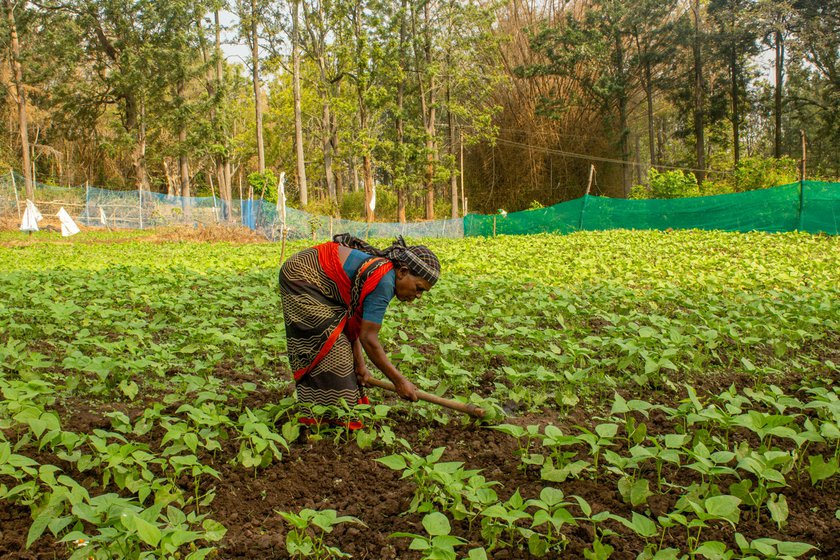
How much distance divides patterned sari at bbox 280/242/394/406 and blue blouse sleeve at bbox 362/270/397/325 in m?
0.12

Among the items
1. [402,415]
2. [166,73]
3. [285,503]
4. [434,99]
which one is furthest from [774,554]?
[166,73]

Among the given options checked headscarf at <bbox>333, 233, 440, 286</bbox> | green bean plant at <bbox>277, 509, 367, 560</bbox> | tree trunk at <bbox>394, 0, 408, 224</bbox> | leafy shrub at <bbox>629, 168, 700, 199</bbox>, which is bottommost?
green bean plant at <bbox>277, 509, 367, 560</bbox>

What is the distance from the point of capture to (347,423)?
10.1ft

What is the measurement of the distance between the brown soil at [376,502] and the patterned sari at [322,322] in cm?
27

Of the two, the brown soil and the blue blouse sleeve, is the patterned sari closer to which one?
the blue blouse sleeve

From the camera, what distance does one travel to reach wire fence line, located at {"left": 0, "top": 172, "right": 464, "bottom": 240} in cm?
1941

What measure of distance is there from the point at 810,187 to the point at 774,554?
1369 cm

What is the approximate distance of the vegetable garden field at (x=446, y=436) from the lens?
217cm

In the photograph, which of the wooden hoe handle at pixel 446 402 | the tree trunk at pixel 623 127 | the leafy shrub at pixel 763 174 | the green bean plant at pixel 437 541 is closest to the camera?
the green bean plant at pixel 437 541

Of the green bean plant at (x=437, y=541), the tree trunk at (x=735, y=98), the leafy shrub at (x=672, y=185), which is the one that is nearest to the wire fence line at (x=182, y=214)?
the leafy shrub at (x=672, y=185)

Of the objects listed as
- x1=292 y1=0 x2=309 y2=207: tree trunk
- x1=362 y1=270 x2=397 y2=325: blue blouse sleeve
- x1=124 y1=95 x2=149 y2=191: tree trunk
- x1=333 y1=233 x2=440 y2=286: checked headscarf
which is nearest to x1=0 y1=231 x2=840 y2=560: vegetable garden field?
x1=362 y1=270 x2=397 y2=325: blue blouse sleeve

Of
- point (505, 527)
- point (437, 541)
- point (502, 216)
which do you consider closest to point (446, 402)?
point (505, 527)

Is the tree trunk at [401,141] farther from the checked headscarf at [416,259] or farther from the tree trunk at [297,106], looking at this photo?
the checked headscarf at [416,259]

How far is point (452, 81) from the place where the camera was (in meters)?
27.1
